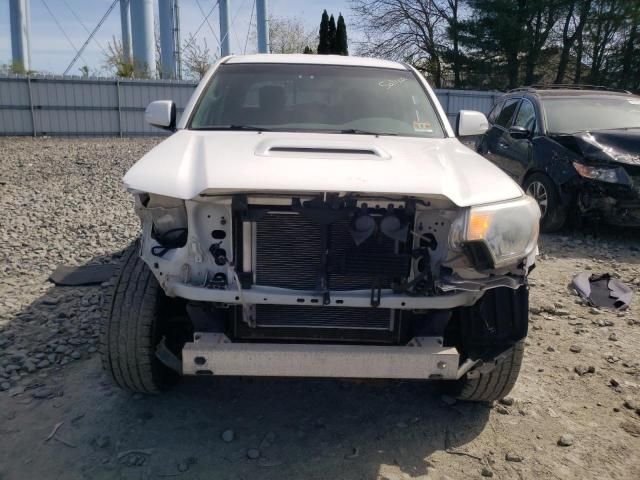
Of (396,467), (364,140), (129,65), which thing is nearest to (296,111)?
(364,140)

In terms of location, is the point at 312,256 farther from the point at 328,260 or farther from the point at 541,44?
the point at 541,44

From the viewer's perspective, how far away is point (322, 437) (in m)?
2.88

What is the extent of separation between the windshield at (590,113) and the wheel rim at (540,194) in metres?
0.67

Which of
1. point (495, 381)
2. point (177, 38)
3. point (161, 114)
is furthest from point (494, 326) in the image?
point (177, 38)

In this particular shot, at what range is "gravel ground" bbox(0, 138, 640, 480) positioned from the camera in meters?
2.64

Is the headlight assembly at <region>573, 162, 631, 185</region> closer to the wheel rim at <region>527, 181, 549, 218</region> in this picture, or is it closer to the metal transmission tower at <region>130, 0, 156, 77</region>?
the wheel rim at <region>527, 181, 549, 218</region>

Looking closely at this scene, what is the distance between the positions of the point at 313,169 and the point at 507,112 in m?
6.52

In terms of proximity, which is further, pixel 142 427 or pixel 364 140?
pixel 364 140

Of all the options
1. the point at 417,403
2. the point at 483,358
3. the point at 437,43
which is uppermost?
the point at 437,43

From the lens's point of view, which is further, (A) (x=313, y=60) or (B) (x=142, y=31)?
(B) (x=142, y=31)

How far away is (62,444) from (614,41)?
2910 cm

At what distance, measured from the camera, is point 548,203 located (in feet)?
22.0

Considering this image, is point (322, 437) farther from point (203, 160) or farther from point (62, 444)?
point (203, 160)

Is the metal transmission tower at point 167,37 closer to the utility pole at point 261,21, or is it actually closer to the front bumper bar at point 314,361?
the utility pole at point 261,21
